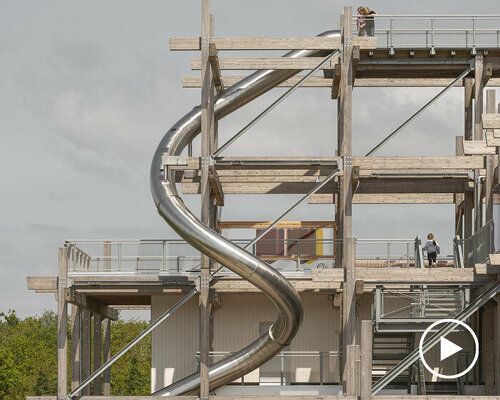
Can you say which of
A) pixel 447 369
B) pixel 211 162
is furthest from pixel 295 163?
pixel 447 369

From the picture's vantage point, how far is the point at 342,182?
4022cm

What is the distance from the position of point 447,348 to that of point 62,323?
12.7m

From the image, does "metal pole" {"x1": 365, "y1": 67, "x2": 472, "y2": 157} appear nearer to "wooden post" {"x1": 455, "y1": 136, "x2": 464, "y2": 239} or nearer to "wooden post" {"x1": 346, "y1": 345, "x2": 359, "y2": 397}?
"wooden post" {"x1": 455, "y1": 136, "x2": 464, "y2": 239}

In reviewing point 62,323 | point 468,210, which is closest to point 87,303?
point 62,323

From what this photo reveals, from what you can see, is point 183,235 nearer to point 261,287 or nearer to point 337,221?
point 261,287

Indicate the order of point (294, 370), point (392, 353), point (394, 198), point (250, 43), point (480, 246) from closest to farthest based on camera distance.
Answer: point (250, 43) → point (480, 246) → point (392, 353) → point (294, 370) → point (394, 198)

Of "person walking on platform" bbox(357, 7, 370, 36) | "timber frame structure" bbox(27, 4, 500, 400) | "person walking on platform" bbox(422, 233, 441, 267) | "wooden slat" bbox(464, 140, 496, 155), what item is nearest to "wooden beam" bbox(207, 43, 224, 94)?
"timber frame structure" bbox(27, 4, 500, 400)

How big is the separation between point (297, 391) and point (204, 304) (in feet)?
14.6

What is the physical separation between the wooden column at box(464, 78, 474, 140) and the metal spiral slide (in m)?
4.78

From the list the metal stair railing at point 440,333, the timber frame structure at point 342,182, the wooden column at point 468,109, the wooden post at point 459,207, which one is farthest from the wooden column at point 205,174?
the wooden post at point 459,207

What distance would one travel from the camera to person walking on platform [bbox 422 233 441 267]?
4091 centimetres

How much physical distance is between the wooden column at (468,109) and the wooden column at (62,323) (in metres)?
14.1

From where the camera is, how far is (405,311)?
40.5m

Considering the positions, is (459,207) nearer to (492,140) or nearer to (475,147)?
(475,147)
